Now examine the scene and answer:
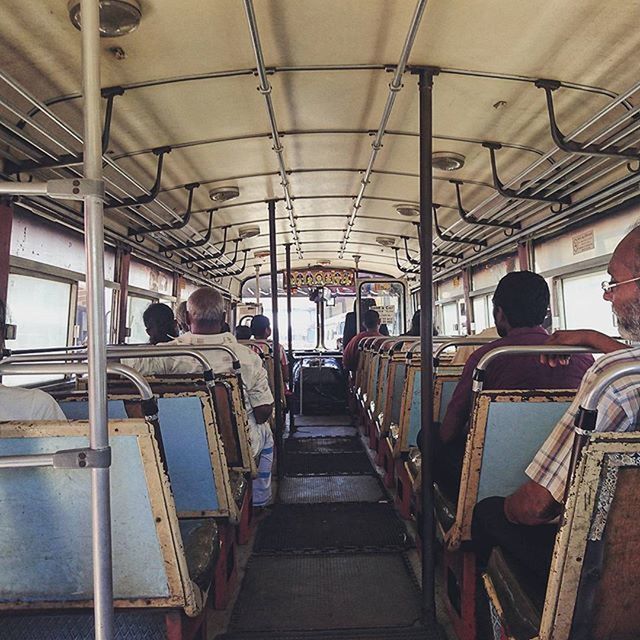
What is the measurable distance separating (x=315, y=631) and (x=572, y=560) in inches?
58.7

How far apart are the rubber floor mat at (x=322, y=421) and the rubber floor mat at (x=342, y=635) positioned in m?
4.79

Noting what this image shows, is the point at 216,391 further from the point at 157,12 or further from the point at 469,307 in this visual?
the point at 469,307

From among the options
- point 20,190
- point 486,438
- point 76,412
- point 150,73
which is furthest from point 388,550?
point 150,73

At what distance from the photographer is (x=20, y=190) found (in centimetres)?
109

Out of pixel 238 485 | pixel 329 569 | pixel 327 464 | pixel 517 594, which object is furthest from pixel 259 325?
pixel 517 594

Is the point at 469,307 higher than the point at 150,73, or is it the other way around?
the point at 150,73

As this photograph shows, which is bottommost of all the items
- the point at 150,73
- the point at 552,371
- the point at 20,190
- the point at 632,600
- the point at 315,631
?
the point at 315,631

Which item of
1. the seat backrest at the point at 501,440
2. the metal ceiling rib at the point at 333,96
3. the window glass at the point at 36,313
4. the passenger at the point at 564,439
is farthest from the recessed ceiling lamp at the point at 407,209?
the passenger at the point at 564,439

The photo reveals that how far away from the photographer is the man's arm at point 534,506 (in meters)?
1.45

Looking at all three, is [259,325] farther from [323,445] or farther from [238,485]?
[238,485]

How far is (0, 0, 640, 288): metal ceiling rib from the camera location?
8.47ft

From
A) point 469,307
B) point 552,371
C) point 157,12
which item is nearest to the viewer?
point 552,371

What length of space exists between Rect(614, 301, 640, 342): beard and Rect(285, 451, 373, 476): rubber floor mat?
11.9ft

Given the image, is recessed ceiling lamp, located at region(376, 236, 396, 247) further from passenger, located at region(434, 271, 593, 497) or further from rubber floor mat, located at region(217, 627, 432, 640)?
rubber floor mat, located at region(217, 627, 432, 640)
